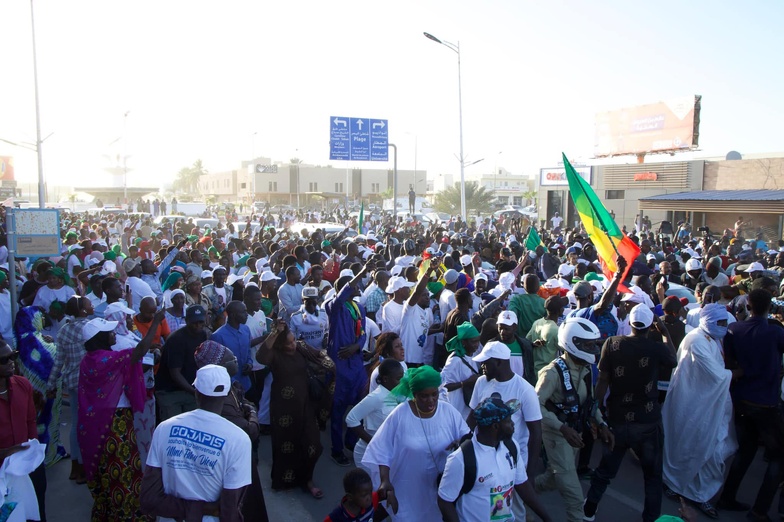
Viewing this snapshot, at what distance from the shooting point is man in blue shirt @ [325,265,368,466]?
5723 millimetres

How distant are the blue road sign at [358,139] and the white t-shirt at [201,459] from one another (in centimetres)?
2468

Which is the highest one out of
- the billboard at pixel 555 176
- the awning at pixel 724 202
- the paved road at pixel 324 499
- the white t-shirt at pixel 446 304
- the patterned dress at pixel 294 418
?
the billboard at pixel 555 176

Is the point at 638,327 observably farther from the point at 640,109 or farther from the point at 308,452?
the point at 640,109

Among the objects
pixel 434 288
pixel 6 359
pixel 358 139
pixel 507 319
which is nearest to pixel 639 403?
pixel 507 319

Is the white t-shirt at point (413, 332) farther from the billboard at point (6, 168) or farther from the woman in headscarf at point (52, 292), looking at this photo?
the billboard at point (6, 168)

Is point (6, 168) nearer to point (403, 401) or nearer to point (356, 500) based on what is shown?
point (403, 401)

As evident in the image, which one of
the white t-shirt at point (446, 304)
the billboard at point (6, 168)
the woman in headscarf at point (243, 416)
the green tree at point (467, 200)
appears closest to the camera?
the woman in headscarf at point (243, 416)

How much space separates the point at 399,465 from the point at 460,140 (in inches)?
1036

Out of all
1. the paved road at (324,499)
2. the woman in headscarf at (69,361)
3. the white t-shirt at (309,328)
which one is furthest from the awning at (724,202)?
the woman in headscarf at (69,361)

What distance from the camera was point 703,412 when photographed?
507 cm

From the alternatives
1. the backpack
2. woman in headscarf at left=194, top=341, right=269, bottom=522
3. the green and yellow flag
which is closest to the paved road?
woman in headscarf at left=194, top=341, right=269, bottom=522

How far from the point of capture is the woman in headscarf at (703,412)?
5027mm

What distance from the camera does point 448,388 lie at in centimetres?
459

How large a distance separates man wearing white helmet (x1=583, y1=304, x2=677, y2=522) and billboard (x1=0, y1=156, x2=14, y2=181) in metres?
84.9
